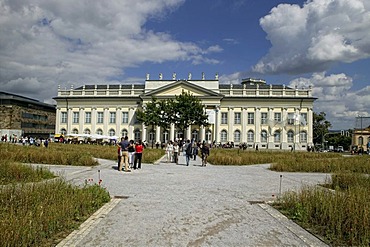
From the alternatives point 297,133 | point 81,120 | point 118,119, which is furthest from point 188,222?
point 81,120

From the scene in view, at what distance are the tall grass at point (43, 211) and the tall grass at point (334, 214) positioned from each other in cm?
461

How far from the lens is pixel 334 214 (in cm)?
618

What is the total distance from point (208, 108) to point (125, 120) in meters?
19.3

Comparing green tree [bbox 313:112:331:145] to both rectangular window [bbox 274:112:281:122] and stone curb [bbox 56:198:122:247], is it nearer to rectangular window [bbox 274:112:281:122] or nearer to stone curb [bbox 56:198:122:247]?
rectangular window [bbox 274:112:281:122]

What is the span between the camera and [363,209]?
590 centimetres

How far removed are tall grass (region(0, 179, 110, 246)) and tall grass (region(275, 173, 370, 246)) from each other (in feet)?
15.1

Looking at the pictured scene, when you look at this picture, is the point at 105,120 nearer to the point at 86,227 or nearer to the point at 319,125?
the point at 319,125

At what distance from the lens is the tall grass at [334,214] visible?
5.42m

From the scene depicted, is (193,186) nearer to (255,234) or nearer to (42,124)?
(255,234)

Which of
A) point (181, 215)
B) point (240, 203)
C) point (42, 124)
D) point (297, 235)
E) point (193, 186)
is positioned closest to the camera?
point (297, 235)

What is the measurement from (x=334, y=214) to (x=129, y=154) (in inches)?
542

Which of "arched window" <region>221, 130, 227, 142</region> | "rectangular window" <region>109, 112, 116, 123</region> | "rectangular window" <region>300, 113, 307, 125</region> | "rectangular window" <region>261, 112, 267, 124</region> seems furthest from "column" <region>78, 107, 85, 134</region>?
"rectangular window" <region>300, 113, 307, 125</region>

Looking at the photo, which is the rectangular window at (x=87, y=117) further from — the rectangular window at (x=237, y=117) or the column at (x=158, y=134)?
the rectangular window at (x=237, y=117)

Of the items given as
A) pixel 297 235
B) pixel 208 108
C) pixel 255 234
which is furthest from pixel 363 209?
pixel 208 108
